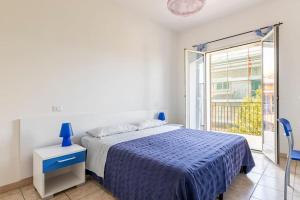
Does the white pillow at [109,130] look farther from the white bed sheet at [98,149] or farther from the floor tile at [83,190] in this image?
the floor tile at [83,190]

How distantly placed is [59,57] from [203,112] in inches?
140

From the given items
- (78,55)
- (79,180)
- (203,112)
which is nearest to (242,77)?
(203,112)

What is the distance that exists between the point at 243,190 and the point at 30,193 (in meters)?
2.77

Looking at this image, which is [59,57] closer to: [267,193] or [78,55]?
[78,55]

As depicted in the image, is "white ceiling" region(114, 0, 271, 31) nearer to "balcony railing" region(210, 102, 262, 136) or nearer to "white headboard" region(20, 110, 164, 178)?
"white headboard" region(20, 110, 164, 178)

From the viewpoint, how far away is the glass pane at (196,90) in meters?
4.25

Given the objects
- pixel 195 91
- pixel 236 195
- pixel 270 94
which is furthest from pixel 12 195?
pixel 270 94

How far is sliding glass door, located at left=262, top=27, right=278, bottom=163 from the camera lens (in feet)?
10.1

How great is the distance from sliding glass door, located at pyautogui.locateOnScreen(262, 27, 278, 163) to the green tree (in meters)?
1.97

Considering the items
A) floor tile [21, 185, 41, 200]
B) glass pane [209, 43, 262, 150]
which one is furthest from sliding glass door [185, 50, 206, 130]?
floor tile [21, 185, 41, 200]

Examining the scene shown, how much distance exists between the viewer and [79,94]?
2924 mm

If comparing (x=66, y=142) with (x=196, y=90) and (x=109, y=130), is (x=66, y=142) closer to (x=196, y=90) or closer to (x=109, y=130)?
(x=109, y=130)

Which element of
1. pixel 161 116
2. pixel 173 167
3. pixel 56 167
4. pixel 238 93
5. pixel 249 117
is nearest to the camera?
pixel 173 167

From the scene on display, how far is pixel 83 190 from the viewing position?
7.54ft
